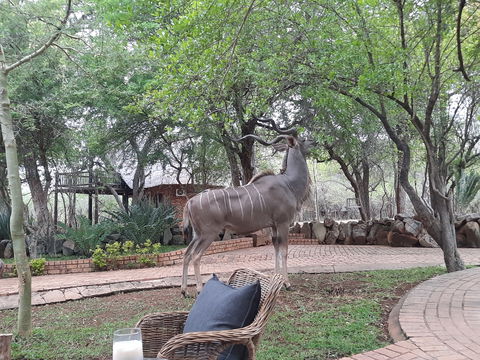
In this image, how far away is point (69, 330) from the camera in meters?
4.18

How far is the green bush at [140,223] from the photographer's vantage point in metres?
9.63

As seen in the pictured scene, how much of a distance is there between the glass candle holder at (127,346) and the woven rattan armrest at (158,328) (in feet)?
2.74

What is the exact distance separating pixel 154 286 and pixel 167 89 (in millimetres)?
2924

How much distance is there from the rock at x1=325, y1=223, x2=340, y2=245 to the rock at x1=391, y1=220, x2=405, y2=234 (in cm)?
164

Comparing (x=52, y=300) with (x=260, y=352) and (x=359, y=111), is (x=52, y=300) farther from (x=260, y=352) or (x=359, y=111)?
(x=359, y=111)

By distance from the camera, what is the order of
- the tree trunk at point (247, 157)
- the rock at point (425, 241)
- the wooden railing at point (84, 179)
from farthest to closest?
the wooden railing at point (84, 179) < the tree trunk at point (247, 157) < the rock at point (425, 241)

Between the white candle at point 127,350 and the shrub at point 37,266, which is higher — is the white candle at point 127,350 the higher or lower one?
the higher one

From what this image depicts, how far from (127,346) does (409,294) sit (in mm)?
3963

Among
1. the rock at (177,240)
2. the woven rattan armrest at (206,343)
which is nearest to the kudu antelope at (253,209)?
the woven rattan armrest at (206,343)

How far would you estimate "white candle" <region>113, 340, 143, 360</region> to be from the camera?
1.71 metres

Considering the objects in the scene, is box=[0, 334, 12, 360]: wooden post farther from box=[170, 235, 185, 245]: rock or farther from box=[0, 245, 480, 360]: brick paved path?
box=[170, 235, 185, 245]: rock

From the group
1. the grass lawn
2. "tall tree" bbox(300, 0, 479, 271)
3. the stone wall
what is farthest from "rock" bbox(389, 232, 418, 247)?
the grass lawn

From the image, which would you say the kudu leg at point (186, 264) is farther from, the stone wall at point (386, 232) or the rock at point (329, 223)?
the rock at point (329, 223)

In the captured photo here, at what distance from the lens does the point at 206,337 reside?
6.96 ft
